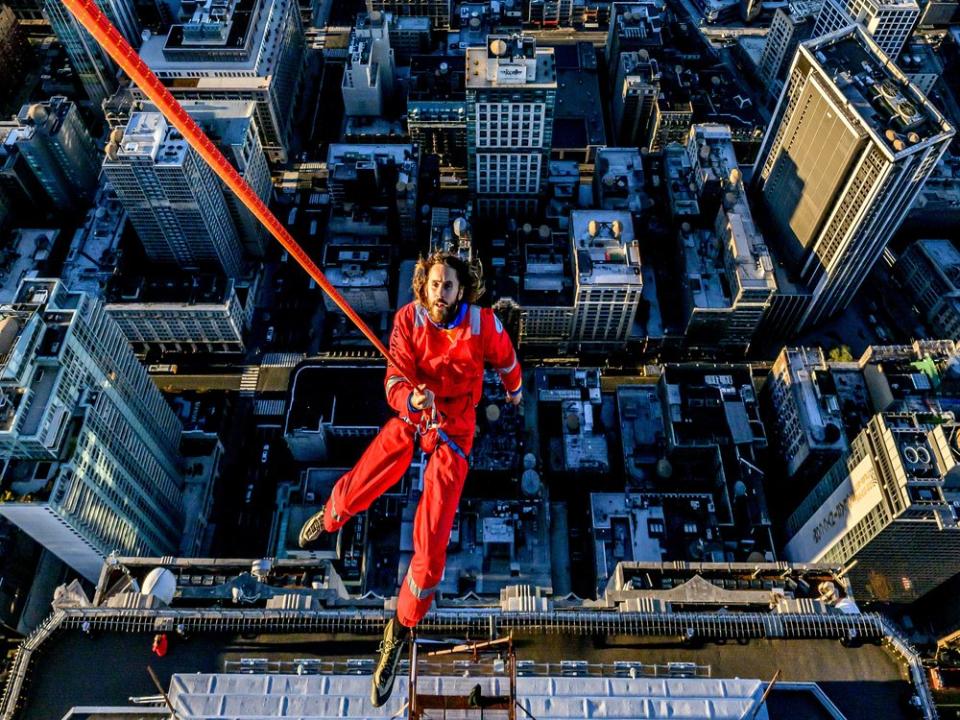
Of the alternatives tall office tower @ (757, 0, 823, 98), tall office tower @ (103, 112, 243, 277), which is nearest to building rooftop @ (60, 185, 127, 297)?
tall office tower @ (103, 112, 243, 277)

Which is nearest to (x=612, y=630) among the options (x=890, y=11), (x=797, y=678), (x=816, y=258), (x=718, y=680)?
(x=718, y=680)

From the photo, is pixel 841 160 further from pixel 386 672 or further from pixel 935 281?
pixel 386 672

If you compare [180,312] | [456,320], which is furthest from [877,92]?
[180,312]

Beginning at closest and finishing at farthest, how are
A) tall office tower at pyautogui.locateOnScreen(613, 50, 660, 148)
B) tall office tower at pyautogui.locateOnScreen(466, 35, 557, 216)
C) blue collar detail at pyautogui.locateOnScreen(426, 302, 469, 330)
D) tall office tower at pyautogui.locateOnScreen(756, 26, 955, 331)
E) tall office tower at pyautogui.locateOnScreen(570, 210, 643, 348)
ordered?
blue collar detail at pyautogui.locateOnScreen(426, 302, 469, 330) → tall office tower at pyautogui.locateOnScreen(756, 26, 955, 331) → tall office tower at pyautogui.locateOnScreen(570, 210, 643, 348) → tall office tower at pyautogui.locateOnScreen(466, 35, 557, 216) → tall office tower at pyautogui.locateOnScreen(613, 50, 660, 148)

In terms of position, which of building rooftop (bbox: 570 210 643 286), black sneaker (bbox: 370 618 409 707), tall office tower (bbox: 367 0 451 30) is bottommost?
black sneaker (bbox: 370 618 409 707)

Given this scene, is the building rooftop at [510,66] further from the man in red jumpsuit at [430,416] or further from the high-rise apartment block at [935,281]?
the man in red jumpsuit at [430,416]

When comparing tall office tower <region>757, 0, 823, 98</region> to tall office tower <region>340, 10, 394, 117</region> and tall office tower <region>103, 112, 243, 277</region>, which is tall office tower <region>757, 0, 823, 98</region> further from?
tall office tower <region>103, 112, 243, 277</region>
